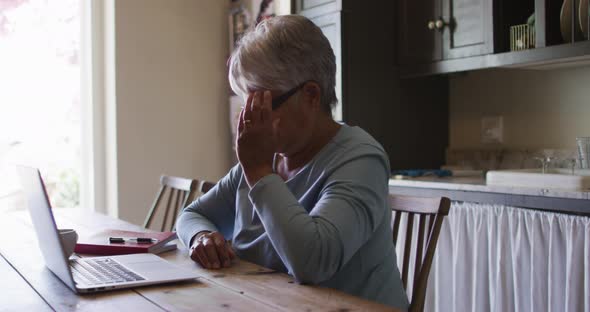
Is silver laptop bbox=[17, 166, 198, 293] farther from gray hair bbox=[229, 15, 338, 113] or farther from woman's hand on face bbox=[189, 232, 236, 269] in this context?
gray hair bbox=[229, 15, 338, 113]

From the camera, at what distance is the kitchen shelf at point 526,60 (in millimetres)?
2250

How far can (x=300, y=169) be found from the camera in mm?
1382

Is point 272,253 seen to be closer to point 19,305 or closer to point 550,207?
point 19,305

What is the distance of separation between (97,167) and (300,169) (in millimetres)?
2471

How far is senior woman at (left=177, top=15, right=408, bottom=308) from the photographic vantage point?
3.68 feet

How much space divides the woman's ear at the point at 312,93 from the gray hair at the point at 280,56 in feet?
0.04

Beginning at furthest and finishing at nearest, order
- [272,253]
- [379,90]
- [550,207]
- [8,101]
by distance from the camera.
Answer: [8,101], [379,90], [550,207], [272,253]

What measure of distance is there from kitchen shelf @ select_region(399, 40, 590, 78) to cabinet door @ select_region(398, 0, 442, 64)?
5cm

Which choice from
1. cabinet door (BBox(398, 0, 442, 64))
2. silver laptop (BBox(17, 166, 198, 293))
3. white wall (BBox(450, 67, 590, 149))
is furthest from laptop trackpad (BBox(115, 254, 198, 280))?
white wall (BBox(450, 67, 590, 149))

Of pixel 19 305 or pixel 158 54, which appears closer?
pixel 19 305

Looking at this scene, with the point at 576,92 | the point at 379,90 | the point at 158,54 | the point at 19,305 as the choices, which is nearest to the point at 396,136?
the point at 379,90

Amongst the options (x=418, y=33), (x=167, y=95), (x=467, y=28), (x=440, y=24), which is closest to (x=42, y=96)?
(x=167, y=95)

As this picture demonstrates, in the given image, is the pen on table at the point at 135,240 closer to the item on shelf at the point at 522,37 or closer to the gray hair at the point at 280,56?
the gray hair at the point at 280,56

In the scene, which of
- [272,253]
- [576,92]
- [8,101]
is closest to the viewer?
[272,253]
